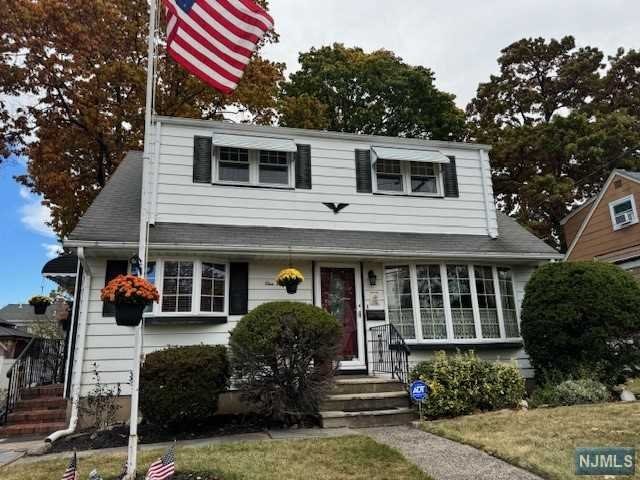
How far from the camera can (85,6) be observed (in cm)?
1363

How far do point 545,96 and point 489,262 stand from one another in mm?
16874

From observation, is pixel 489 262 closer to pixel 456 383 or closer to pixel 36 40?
pixel 456 383

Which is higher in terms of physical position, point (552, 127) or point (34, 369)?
point (552, 127)

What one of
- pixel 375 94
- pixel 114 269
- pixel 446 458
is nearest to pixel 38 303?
pixel 114 269

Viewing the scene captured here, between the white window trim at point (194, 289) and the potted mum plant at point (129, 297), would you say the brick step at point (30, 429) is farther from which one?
the potted mum plant at point (129, 297)

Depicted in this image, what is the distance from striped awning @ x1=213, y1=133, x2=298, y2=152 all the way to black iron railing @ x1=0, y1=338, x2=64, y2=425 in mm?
5240

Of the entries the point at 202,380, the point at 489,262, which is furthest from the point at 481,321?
the point at 202,380

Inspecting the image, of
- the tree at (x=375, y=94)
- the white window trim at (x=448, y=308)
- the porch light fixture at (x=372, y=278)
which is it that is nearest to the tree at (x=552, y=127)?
the tree at (x=375, y=94)

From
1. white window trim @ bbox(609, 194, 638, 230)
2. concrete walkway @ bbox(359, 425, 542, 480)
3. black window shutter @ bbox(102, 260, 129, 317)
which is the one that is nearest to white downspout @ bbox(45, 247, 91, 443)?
black window shutter @ bbox(102, 260, 129, 317)

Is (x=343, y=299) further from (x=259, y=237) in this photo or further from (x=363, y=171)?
(x=363, y=171)

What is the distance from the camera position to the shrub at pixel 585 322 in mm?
7258

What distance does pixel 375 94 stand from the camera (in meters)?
22.4

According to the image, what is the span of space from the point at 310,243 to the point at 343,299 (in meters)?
1.25

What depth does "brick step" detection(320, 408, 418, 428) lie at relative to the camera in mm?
6238
